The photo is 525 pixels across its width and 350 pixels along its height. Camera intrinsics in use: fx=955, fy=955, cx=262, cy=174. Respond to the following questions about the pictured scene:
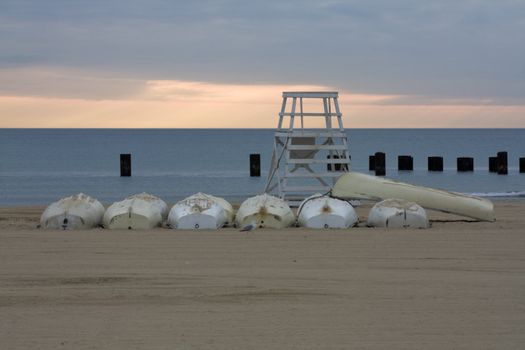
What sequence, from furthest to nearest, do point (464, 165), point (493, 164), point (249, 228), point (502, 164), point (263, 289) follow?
point (464, 165) → point (493, 164) → point (502, 164) → point (249, 228) → point (263, 289)

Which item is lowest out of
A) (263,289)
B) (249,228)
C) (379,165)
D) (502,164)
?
(263,289)

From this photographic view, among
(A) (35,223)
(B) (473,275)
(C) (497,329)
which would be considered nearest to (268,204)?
(A) (35,223)

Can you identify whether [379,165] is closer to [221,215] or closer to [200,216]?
[221,215]

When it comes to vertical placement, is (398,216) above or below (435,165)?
below

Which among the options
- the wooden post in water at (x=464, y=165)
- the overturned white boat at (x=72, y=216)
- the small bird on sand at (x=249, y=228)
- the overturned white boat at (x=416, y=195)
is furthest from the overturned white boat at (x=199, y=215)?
the wooden post in water at (x=464, y=165)

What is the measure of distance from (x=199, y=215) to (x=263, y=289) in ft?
19.8

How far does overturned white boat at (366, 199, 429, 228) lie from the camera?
15773 millimetres

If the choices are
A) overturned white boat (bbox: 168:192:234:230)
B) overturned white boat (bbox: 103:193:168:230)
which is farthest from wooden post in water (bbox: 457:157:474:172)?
overturned white boat (bbox: 103:193:168:230)

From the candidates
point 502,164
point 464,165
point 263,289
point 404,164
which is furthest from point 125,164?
point 263,289

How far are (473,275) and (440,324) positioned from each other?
8.82 feet

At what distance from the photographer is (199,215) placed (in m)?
15.9

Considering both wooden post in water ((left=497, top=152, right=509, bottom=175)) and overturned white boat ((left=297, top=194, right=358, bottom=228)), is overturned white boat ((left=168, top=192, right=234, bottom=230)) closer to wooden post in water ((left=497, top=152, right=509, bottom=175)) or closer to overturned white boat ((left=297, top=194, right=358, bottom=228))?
overturned white boat ((left=297, top=194, right=358, bottom=228))

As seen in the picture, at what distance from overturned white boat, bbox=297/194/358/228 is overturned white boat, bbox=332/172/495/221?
1714 mm

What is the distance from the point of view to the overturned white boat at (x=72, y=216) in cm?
1577
